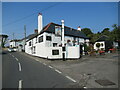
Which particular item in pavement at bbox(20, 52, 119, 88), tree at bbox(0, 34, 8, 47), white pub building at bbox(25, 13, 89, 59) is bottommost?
pavement at bbox(20, 52, 119, 88)

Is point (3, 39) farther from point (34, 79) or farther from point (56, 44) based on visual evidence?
point (34, 79)

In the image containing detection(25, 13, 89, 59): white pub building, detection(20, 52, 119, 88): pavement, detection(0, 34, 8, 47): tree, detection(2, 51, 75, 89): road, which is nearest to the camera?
detection(2, 51, 75, 89): road

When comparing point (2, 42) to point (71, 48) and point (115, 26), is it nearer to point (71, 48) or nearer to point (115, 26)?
point (71, 48)

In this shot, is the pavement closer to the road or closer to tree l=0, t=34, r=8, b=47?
the road

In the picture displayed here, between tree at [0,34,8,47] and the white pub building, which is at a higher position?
tree at [0,34,8,47]

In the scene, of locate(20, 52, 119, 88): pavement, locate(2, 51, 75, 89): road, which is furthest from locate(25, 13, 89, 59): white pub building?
locate(2, 51, 75, 89): road

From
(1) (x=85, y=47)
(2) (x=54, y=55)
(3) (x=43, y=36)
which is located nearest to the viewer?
(2) (x=54, y=55)

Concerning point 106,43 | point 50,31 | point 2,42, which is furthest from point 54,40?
point 2,42

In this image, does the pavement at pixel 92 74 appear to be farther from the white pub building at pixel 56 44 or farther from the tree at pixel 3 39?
the tree at pixel 3 39

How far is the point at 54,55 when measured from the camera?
2222 centimetres

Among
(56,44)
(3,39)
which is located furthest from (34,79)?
(3,39)

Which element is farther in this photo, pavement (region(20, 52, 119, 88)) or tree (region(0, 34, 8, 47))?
tree (region(0, 34, 8, 47))

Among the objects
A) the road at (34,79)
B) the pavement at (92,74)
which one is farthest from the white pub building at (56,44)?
the road at (34,79)

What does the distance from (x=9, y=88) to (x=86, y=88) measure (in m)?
3.54
